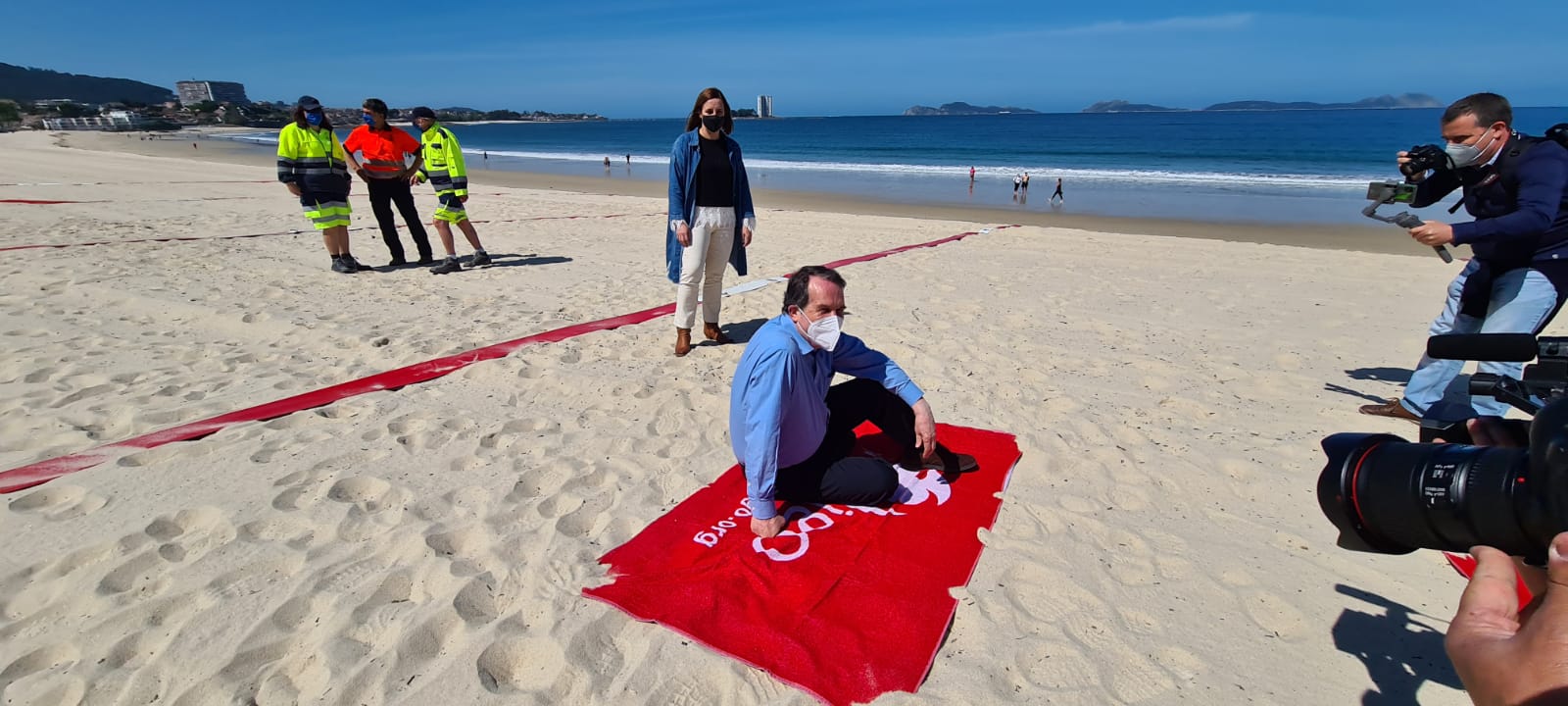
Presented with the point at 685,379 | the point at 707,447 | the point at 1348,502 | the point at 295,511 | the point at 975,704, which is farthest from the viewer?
the point at 685,379

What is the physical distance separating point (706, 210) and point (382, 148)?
4257 millimetres

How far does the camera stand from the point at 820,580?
226 centimetres

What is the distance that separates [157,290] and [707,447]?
5.26 metres

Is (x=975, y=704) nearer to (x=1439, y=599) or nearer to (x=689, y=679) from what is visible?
(x=689, y=679)

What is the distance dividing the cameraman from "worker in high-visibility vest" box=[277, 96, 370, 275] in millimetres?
7621

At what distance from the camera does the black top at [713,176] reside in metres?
4.14

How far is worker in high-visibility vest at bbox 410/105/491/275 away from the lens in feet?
21.1

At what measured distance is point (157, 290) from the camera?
5543mm

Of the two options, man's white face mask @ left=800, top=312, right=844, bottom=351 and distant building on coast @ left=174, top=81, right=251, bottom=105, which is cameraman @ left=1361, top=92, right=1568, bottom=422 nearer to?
man's white face mask @ left=800, top=312, right=844, bottom=351

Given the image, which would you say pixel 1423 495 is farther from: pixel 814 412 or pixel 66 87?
pixel 66 87

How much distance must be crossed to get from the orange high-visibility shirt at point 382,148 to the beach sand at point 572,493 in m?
1.25

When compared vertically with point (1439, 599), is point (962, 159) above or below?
above

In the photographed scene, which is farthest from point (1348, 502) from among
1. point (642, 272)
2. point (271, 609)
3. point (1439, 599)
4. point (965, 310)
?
point (642, 272)

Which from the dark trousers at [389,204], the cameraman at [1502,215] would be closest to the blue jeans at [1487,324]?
the cameraman at [1502,215]
